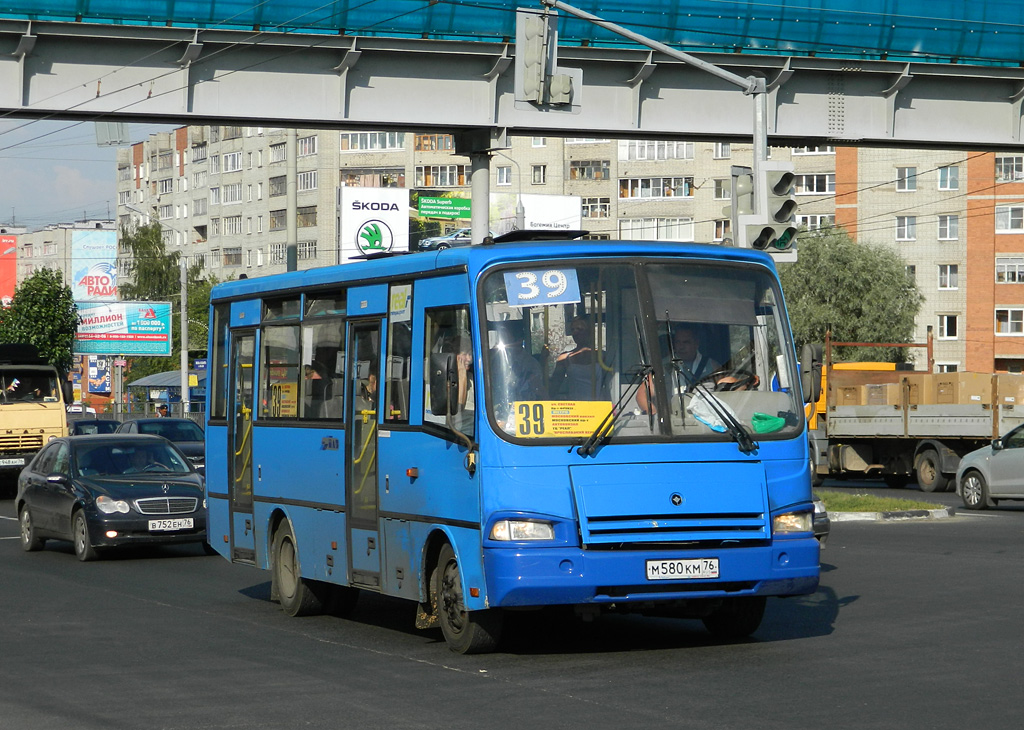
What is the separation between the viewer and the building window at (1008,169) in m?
78.3

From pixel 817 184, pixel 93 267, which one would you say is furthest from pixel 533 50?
pixel 817 184

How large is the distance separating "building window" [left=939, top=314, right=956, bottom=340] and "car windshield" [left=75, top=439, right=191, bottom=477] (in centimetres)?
6556

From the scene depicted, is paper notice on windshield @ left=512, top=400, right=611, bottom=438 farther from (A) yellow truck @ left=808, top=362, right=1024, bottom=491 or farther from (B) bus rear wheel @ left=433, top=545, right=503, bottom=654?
(A) yellow truck @ left=808, top=362, right=1024, bottom=491

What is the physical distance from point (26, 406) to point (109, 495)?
647 inches

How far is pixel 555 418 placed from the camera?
9672mm

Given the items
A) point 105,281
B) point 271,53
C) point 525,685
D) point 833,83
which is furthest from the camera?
point 105,281

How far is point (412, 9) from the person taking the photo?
2475 cm

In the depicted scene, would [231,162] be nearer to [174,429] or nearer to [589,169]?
[589,169]

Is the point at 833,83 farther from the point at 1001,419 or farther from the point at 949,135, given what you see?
the point at 1001,419

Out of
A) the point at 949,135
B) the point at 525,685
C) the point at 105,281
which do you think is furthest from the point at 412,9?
the point at 105,281

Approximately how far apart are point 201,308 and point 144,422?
8762cm

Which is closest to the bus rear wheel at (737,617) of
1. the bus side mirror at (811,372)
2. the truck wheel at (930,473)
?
the bus side mirror at (811,372)

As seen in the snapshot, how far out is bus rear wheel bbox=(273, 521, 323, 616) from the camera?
41.3ft

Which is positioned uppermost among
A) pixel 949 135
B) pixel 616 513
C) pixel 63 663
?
pixel 949 135
